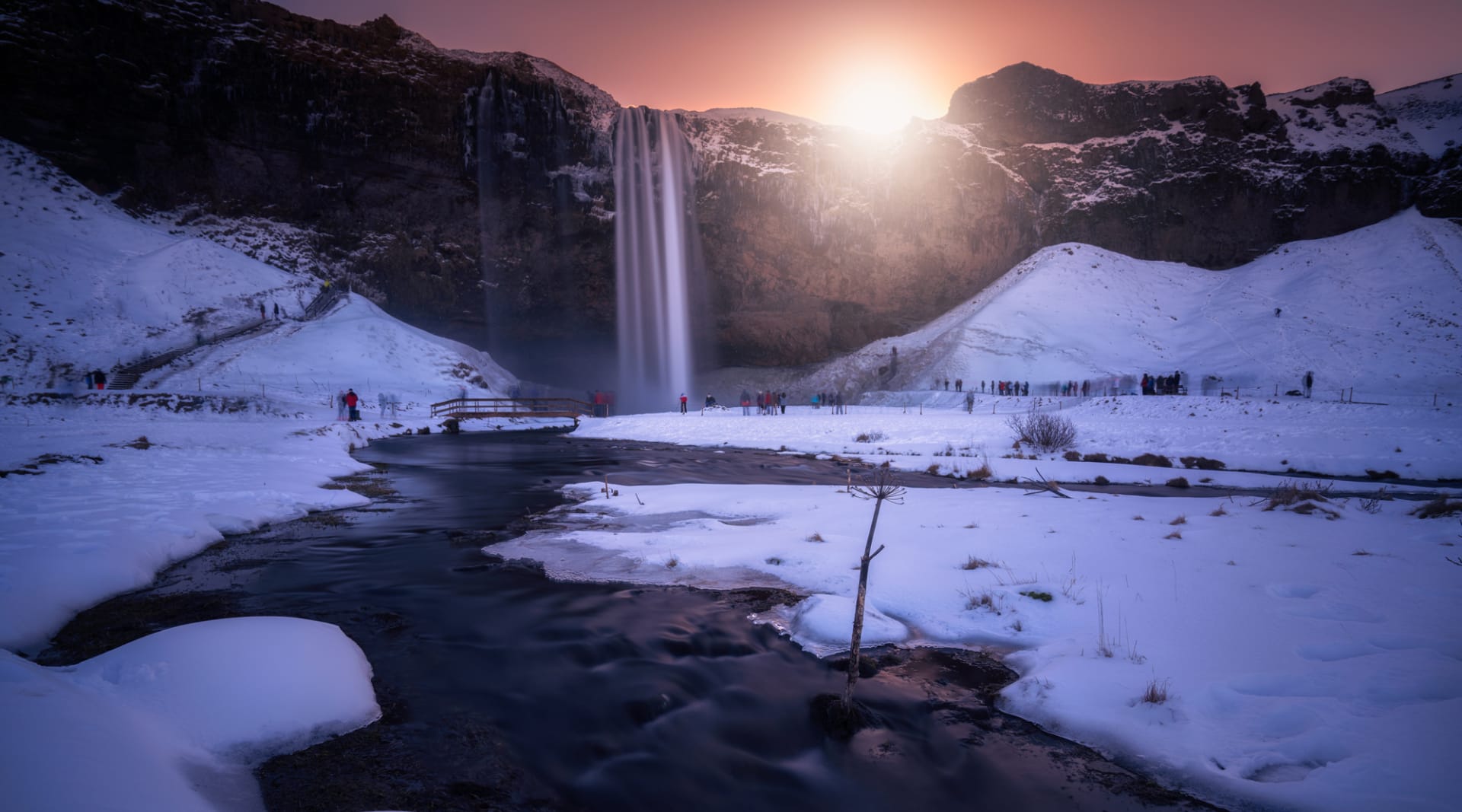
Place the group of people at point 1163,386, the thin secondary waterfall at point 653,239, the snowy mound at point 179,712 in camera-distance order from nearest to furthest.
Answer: the snowy mound at point 179,712, the group of people at point 1163,386, the thin secondary waterfall at point 653,239

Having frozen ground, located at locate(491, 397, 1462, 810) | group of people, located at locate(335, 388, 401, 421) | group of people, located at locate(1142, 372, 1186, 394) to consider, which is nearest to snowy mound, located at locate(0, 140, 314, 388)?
group of people, located at locate(335, 388, 401, 421)

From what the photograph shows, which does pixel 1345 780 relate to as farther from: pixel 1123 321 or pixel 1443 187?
pixel 1443 187

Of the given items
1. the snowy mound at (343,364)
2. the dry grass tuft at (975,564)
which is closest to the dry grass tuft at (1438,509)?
the dry grass tuft at (975,564)

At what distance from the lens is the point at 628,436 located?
30.9 metres

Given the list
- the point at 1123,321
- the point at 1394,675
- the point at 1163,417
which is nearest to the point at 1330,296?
the point at 1123,321

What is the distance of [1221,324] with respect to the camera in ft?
178

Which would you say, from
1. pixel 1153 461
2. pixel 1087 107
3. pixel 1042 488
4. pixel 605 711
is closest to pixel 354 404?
pixel 1042 488

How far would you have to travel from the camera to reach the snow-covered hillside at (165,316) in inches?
1321

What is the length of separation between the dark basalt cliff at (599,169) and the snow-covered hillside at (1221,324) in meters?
4.22

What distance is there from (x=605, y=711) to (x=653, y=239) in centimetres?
5516

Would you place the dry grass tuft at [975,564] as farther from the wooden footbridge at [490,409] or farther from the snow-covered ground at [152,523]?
the wooden footbridge at [490,409]

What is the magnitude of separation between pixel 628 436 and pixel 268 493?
2077cm

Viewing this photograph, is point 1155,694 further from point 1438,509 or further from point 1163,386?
point 1163,386

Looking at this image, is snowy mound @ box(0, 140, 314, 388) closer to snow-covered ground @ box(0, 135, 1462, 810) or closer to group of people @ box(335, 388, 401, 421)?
snow-covered ground @ box(0, 135, 1462, 810)
